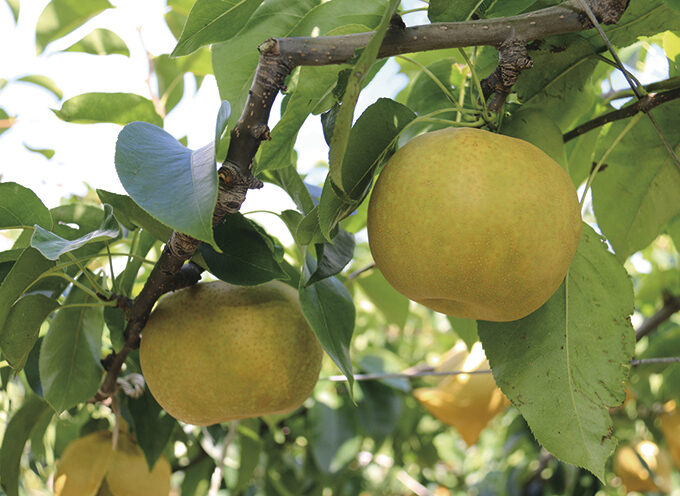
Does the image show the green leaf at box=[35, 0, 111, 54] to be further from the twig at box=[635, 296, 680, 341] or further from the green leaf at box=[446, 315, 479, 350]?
the twig at box=[635, 296, 680, 341]

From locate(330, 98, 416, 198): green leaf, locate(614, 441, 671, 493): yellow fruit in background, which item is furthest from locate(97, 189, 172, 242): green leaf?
locate(614, 441, 671, 493): yellow fruit in background

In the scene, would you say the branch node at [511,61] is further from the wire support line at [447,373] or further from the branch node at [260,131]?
the wire support line at [447,373]

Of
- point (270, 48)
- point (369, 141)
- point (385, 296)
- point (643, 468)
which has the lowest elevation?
point (643, 468)

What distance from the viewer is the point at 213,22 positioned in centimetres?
70

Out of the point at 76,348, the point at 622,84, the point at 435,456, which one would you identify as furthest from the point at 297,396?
the point at 435,456

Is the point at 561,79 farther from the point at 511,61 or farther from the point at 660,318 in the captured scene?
the point at 660,318

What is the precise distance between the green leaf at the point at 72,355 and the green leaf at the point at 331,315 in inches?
13.6

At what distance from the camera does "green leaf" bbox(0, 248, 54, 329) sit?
66 cm

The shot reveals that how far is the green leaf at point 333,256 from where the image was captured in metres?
0.70

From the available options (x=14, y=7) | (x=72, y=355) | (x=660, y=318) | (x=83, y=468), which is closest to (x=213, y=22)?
(x=72, y=355)

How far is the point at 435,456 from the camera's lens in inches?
81.0

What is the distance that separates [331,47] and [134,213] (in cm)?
32

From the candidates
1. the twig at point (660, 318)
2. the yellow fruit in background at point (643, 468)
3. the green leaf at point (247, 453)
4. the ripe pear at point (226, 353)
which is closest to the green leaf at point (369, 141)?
the ripe pear at point (226, 353)

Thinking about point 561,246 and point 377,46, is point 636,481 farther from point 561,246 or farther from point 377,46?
point 377,46
